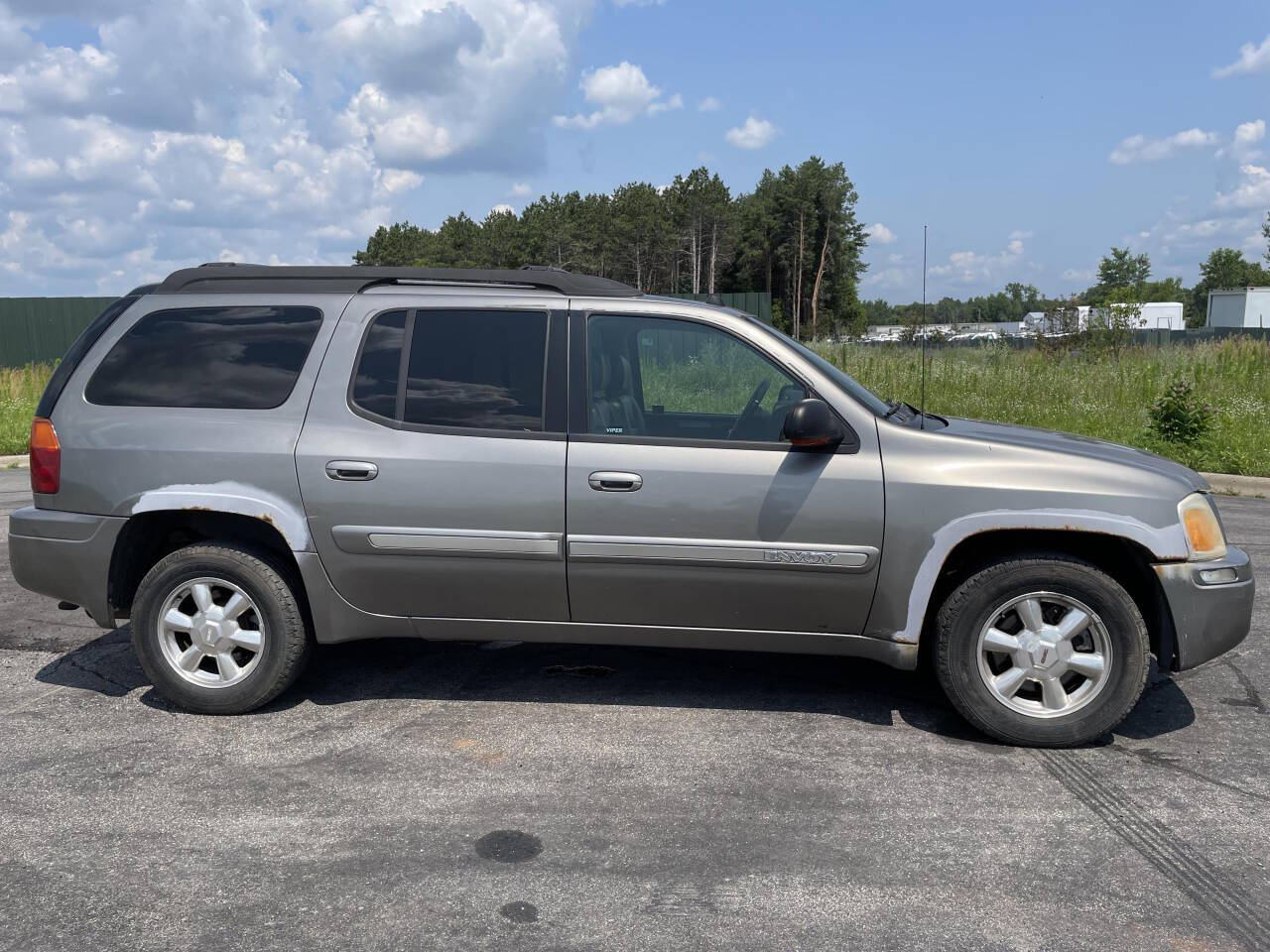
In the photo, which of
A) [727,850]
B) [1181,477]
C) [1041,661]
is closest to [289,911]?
[727,850]

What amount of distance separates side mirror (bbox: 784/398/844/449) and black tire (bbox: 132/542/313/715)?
90.6 inches

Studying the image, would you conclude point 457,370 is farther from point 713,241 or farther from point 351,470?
point 713,241

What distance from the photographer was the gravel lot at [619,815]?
10.2ft

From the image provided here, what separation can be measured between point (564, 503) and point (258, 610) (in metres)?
1.47

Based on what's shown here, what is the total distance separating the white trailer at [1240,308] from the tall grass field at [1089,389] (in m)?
35.9

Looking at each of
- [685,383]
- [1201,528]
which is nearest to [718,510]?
[685,383]

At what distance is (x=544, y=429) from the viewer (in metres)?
4.53

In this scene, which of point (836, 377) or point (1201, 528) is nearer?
point (1201, 528)

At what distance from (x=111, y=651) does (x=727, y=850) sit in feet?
12.6

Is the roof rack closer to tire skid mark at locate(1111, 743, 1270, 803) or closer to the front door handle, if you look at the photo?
the front door handle

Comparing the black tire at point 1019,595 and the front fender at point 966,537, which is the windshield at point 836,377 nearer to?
the front fender at point 966,537

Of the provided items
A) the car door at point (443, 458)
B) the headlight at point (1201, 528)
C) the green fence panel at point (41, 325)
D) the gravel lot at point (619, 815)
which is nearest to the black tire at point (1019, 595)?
the gravel lot at point (619, 815)

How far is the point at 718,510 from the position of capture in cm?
437

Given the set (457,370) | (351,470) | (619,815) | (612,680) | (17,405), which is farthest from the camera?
(17,405)
